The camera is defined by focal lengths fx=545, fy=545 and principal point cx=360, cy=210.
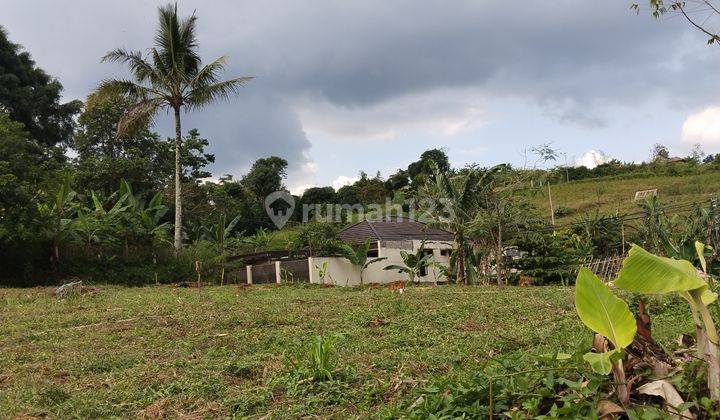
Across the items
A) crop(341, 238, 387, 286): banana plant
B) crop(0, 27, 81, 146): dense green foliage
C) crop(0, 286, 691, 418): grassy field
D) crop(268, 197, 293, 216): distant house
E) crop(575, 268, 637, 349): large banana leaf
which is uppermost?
crop(0, 27, 81, 146): dense green foliage

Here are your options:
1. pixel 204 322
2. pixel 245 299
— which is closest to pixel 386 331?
pixel 204 322

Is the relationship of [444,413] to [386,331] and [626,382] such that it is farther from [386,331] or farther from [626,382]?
[386,331]

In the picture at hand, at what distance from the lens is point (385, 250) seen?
59.2 ft

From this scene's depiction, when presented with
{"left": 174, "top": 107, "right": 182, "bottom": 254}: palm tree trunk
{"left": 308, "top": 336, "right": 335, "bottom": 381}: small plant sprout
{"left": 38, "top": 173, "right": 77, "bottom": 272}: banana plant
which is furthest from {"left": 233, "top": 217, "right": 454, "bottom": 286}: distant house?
{"left": 308, "top": 336, "right": 335, "bottom": 381}: small plant sprout

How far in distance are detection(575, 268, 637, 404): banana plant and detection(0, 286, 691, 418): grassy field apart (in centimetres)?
43

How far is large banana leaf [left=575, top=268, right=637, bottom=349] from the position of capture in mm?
2090

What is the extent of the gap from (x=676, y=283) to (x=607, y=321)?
1.06ft

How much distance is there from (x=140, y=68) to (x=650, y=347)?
15.9 metres

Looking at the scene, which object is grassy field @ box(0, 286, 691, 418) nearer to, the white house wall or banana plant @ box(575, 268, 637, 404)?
banana plant @ box(575, 268, 637, 404)

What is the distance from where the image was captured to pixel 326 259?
643 inches
